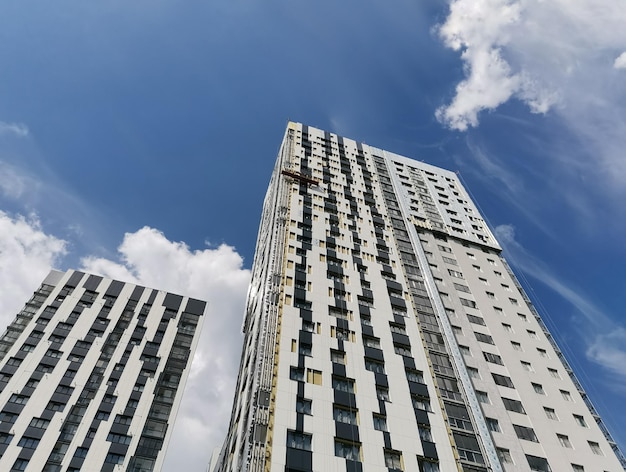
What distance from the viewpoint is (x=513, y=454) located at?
36875 millimetres

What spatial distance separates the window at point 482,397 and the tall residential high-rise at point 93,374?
3870 cm

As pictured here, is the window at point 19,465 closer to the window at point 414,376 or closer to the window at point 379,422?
the window at point 379,422

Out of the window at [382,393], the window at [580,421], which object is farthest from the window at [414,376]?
the window at [580,421]

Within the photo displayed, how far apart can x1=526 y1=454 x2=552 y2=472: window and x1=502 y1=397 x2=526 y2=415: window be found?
4349 mm

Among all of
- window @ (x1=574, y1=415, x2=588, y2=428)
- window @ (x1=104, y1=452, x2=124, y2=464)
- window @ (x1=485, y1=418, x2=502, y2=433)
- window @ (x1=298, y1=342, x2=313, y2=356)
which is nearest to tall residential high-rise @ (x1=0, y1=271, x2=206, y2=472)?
window @ (x1=104, y1=452, x2=124, y2=464)

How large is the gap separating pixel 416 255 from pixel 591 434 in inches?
1024

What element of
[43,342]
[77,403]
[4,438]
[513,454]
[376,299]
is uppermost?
[43,342]

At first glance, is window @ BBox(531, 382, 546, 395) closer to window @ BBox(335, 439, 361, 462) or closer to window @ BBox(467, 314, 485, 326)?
window @ BBox(467, 314, 485, 326)

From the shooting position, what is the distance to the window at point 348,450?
32194 mm

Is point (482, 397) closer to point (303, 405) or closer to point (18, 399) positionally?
point (303, 405)

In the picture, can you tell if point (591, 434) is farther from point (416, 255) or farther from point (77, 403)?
point (77, 403)

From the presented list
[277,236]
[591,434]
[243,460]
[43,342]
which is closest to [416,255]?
[277,236]

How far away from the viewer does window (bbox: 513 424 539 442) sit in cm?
3847

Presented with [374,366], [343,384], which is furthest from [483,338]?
[343,384]
